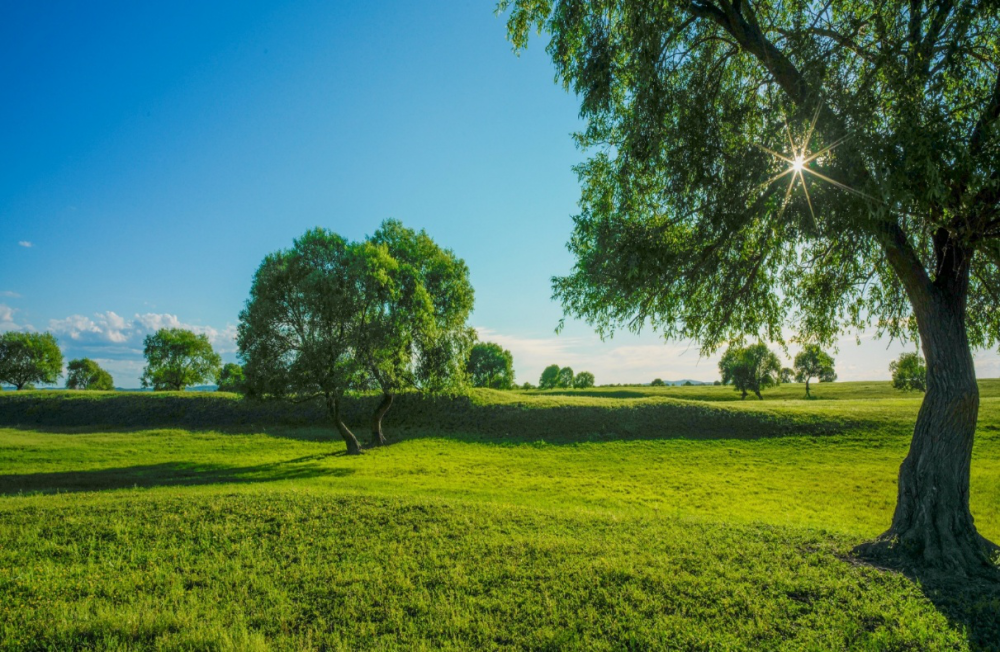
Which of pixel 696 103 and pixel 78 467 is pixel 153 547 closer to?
pixel 696 103

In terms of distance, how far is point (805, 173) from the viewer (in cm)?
870

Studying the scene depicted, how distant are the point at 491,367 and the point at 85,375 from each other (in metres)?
88.6

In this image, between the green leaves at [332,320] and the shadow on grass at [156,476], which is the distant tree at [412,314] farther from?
the shadow on grass at [156,476]

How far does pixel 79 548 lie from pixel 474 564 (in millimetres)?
8225

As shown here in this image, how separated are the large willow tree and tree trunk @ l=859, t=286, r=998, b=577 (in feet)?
0.11

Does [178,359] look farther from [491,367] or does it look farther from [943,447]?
[943,447]

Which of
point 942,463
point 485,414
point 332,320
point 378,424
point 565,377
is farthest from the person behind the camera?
point 565,377

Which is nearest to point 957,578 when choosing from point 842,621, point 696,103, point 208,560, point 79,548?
point 842,621

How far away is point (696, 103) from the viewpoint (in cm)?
1061

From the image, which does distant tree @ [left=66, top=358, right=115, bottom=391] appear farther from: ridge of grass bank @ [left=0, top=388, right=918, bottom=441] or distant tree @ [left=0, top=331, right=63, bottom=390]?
ridge of grass bank @ [left=0, top=388, right=918, bottom=441]

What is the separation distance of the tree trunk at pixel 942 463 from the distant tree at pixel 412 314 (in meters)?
22.5

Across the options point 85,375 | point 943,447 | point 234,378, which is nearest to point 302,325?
point 234,378

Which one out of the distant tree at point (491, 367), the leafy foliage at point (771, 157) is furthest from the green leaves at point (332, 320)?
the distant tree at point (491, 367)

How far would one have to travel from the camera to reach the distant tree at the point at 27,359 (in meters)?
73.2
